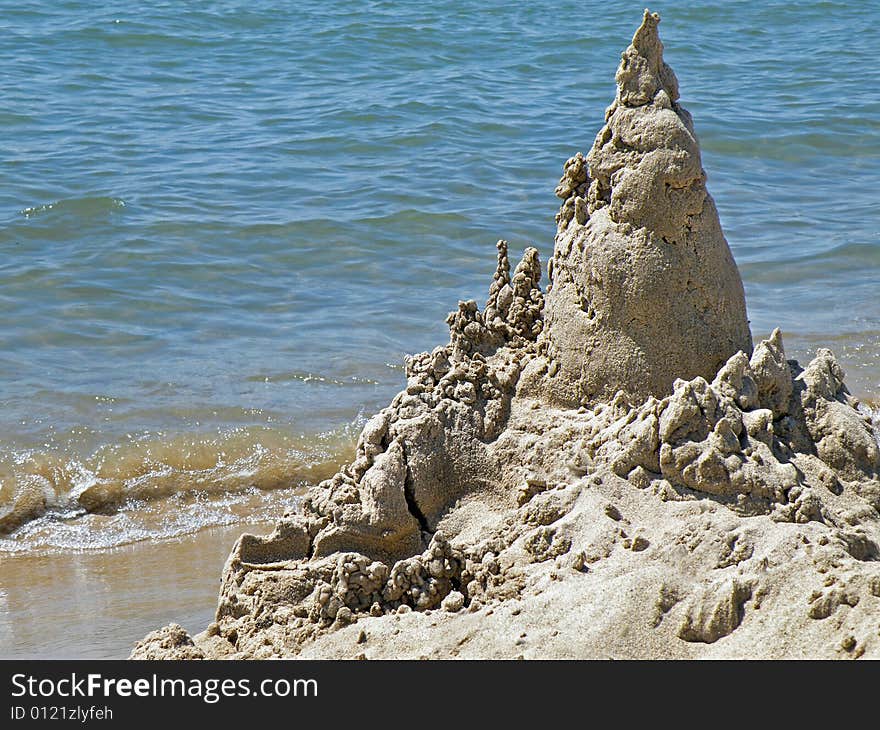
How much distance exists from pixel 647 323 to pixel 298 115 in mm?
9901

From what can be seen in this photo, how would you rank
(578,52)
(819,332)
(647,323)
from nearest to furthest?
(647,323)
(819,332)
(578,52)

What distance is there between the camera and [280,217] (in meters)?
9.84

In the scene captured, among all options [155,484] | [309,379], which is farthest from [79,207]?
[155,484]

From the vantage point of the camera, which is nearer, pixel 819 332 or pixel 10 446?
pixel 10 446

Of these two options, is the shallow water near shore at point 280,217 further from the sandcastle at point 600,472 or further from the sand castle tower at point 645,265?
the sand castle tower at point 645,265

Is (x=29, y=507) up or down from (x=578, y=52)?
down

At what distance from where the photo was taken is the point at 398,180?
35.5 feet

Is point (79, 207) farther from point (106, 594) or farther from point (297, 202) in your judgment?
point (106, 594)

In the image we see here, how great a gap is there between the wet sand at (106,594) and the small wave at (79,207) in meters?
4.96

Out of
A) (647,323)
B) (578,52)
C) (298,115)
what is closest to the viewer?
(647,323)

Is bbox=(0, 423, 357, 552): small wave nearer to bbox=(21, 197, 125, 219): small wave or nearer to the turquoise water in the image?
the turquoise water

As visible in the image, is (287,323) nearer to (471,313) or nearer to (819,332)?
(819,332)
